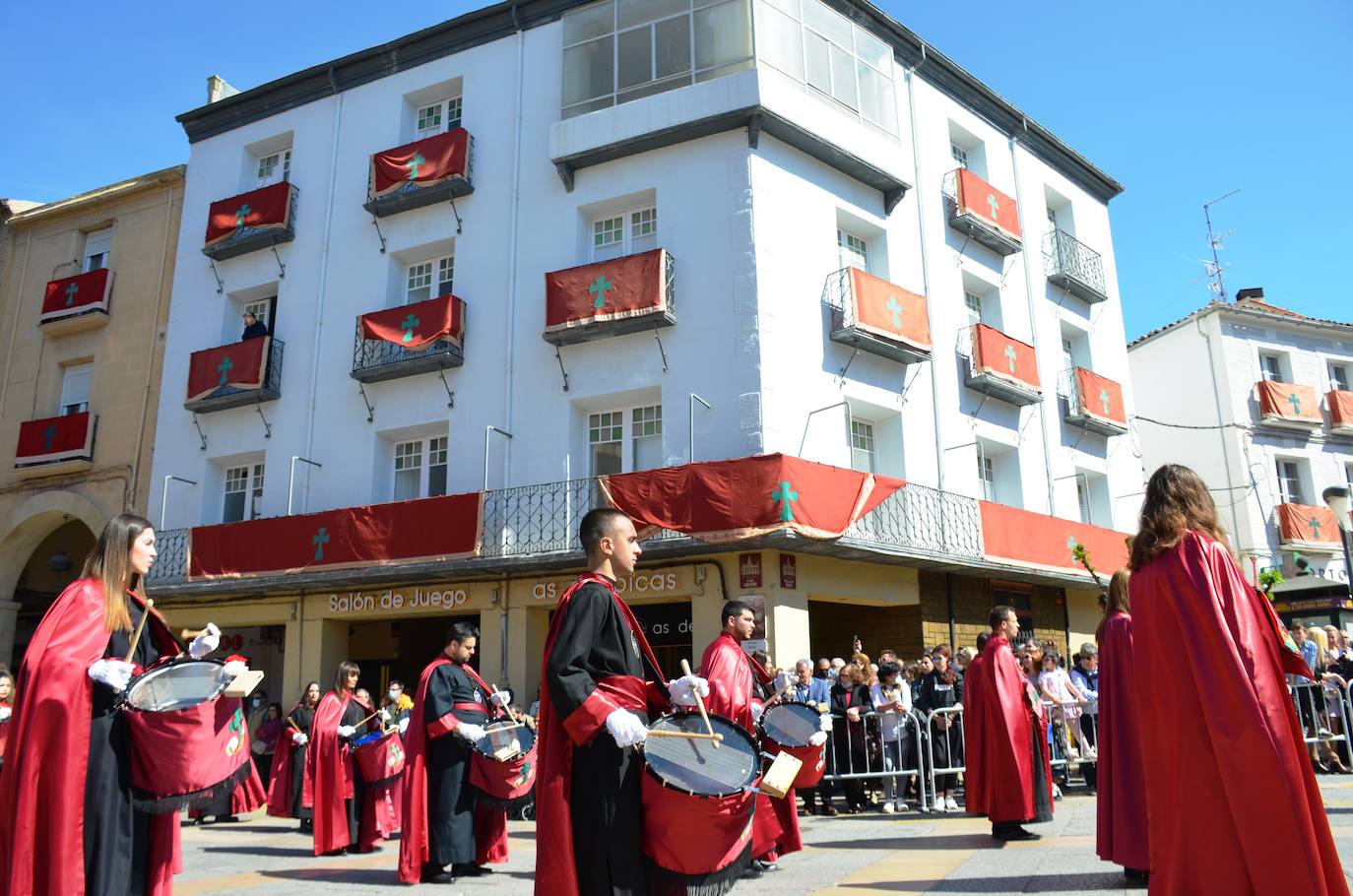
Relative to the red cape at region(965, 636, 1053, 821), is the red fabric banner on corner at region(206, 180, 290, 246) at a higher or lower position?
higher

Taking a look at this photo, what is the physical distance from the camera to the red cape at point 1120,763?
6.13 m

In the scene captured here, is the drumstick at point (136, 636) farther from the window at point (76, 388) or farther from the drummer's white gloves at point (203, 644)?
the window at point (76, 388)

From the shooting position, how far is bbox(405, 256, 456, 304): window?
21188 millimetres

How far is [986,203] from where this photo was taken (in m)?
22.1

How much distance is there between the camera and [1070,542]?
2080 centimetres

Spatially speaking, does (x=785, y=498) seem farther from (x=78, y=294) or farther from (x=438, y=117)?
(x=78, y=294)

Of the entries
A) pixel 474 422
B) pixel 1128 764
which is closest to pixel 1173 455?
pixel 474 422

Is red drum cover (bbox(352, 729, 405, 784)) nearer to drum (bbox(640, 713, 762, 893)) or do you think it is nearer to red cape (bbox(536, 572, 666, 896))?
red cape (bbox(536, 572, 666, 896))

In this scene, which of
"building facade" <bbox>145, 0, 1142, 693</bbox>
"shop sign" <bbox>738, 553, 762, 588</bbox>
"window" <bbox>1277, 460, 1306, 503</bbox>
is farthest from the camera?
"window" <bbox>1277, 460, 1306, 503</bbox>

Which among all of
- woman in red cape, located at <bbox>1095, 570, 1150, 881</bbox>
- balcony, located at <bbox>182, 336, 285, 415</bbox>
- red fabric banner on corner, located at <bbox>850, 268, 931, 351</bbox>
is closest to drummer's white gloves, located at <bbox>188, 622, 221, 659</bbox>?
woman in red cape, located at <bbox>1095, 570, 1150, 881</bbox>

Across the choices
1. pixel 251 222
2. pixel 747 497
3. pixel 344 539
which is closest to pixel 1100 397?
pixel 747 497

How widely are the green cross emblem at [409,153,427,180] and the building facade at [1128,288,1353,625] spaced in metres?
19.7

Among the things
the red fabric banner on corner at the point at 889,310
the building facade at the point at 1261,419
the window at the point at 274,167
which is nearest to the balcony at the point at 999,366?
the red fabric banner on corner at the point at 889,310

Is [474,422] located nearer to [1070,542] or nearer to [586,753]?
[1070,542]
